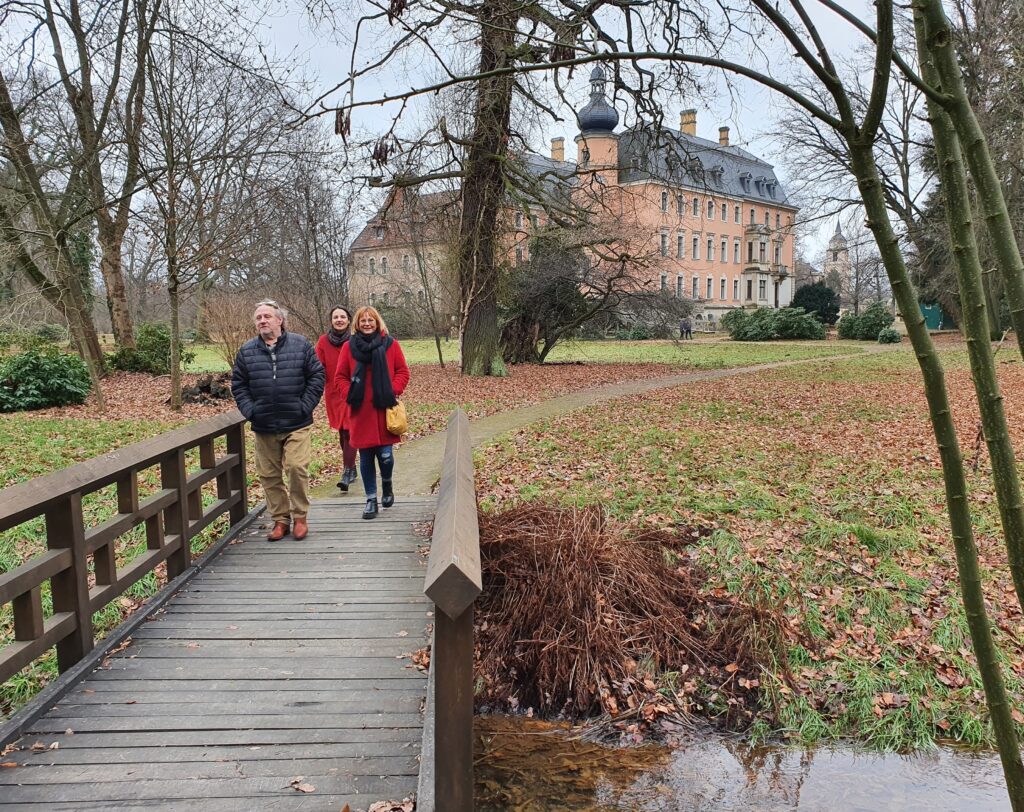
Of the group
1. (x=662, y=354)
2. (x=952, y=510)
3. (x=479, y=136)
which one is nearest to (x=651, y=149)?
(x=479, y=136)

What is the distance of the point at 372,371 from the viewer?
6566mm

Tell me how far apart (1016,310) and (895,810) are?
359 centimetres

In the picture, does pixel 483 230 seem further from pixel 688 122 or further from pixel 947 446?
pixel 688 122

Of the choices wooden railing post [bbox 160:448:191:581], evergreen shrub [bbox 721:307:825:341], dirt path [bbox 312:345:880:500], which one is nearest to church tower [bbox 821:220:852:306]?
evergreen shrub [bbox 721:307:825:341]

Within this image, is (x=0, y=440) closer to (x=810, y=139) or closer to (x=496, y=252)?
(x=496, y=252)

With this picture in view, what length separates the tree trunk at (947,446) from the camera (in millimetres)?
1620

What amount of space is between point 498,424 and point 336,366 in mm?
5494

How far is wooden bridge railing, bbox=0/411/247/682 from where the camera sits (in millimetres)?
3500

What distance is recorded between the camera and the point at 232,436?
6586mm

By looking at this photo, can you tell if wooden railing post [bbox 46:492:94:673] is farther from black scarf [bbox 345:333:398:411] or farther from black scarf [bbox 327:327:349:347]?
black scarf [bbox 327:327:349:347]

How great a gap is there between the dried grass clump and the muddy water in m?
0.38

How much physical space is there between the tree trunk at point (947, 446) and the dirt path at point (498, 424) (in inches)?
255

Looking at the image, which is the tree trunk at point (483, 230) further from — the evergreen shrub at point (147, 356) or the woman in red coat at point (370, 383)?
the woman in red coat at point (370, 383)

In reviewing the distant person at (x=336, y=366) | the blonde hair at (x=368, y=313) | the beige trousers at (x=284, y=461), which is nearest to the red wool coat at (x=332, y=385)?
the distant person at (x=336, y=366)
